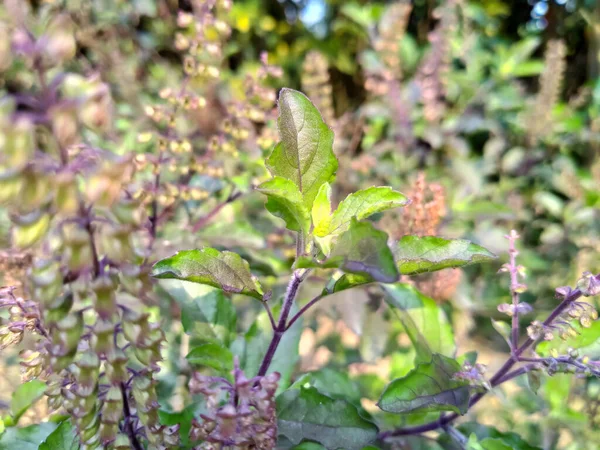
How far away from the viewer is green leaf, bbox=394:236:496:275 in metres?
0.59

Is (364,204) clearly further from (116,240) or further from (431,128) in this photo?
(431,128)

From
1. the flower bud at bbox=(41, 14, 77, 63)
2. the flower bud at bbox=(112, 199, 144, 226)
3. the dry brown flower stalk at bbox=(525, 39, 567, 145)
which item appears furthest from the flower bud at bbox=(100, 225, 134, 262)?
the dry brown flower stalk at bbox=(525, 39, 567, 145)

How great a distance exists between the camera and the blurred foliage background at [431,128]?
1368 millimetres

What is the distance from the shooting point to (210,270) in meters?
0.61

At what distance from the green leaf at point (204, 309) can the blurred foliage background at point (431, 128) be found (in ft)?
0.86

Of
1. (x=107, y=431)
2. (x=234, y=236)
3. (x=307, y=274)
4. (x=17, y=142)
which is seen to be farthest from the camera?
(x=234, y=236)

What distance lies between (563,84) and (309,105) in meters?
2.73

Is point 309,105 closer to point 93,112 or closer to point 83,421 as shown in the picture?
point 93,112

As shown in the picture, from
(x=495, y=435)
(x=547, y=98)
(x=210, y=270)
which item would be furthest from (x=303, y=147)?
(x=547, y=98)

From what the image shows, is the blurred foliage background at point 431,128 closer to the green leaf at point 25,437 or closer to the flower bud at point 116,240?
the green leaf at point 25,437

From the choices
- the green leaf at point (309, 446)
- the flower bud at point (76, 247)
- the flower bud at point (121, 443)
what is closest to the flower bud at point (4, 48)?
the flower bud at point (76, 247)

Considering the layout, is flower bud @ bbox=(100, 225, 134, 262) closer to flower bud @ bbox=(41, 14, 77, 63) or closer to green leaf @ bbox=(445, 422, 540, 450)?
flower bud @ bbox=(41, 14, 77, 63)

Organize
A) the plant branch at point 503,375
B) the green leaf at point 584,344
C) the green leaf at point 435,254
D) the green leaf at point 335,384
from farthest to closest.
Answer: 1. the green leaf at point 335,384
2. the green leaf at point 584,344
3. the plant branch at point 503,375
4. the green leaf at point 435,254

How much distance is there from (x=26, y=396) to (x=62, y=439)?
16 centimetres
